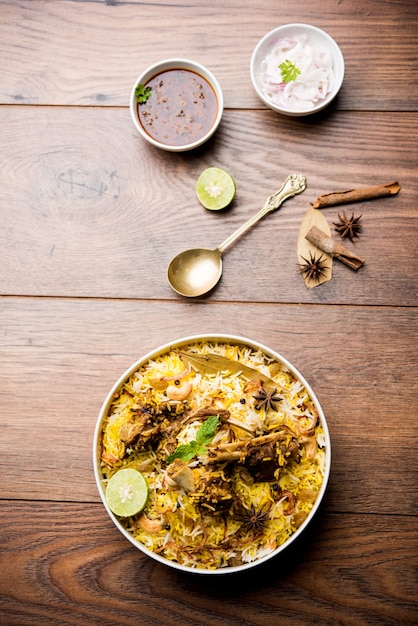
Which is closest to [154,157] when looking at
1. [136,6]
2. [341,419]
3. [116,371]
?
[136,6]

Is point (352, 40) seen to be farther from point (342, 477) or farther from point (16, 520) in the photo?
point (16, 520)

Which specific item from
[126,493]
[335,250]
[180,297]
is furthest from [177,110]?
[126,493]

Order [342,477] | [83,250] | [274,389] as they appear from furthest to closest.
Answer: [83,250]
[342,477]
[274,389]

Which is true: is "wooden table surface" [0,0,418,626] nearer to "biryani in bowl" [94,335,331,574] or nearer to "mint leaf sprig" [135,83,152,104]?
"mint leaf sprig" [135,83,152,104]

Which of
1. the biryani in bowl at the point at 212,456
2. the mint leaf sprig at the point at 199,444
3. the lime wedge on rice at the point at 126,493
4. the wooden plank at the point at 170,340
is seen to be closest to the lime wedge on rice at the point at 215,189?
the wooden plank at the point at 170,340

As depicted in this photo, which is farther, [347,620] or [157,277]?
[157,277]

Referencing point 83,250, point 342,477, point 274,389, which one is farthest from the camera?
point 83,250

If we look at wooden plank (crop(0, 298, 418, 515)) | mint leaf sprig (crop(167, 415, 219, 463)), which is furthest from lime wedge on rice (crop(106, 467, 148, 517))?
wooden plank (crop(0, 298, 418, 515))
